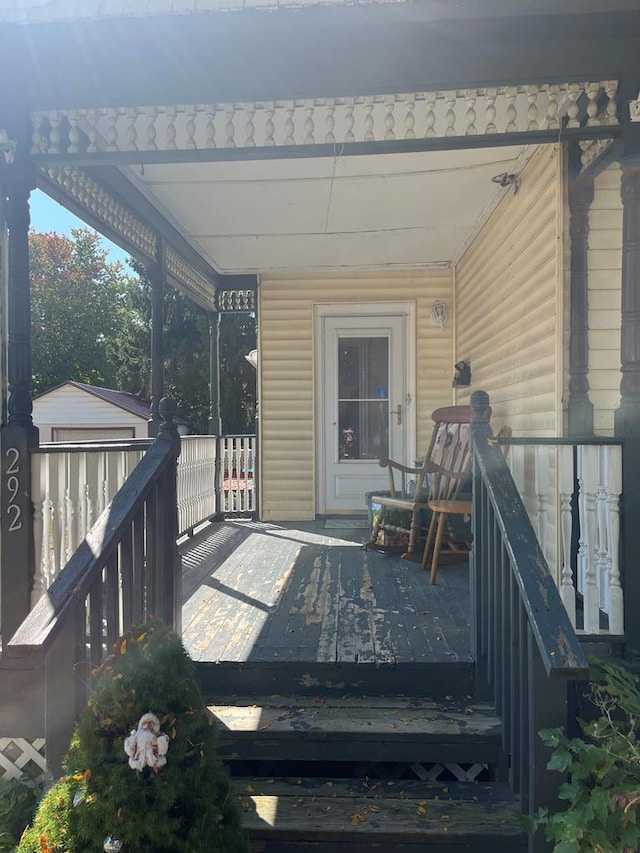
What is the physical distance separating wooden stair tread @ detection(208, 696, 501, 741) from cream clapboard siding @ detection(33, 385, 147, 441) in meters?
12.7

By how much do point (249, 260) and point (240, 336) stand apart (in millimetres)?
13960

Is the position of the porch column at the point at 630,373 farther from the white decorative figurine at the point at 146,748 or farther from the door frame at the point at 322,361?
the door frame at the point at 322,361

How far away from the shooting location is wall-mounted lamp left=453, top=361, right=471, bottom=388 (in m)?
5.07

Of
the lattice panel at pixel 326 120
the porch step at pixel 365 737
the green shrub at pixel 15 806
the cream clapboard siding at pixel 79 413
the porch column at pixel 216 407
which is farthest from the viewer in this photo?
the cream clapboard siding at pixel 79 413

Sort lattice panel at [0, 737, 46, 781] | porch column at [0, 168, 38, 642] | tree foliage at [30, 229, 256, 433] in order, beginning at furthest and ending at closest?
tree foliage at [30, 229, 256, 433] < porch column at [0, 168, 38, 642] < lattice panel at [0, 737, 46, 781]

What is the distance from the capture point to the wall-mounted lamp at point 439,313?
5.50 meters

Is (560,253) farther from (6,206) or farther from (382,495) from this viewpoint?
(6,206)

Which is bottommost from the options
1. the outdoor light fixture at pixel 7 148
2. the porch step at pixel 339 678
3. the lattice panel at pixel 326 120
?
the porch step at pixel 339 678

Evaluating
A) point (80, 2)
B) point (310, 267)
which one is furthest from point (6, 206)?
point (310, 267)

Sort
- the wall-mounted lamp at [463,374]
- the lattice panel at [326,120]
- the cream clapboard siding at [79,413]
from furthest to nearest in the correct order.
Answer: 1. the cream clapboard siding at [79,413]
2. the wall-mounted lamp at [463,374]
3. the lattice panel at [326,120]

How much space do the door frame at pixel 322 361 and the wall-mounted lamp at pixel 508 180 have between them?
80.6 inches

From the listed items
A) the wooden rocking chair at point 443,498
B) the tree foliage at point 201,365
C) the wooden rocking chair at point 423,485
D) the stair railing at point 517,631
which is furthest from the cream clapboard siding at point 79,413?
the stair railing at point 517,631

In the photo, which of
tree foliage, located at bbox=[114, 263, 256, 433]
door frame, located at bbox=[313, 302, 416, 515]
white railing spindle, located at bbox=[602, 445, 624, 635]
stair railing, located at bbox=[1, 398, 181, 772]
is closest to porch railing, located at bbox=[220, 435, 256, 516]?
door frame, located at bbox=[313, 302, 416, 515]

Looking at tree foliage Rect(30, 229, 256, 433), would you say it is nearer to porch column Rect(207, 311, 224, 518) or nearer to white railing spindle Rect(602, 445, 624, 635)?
porch column Rect(207, 311, 224, 518)
